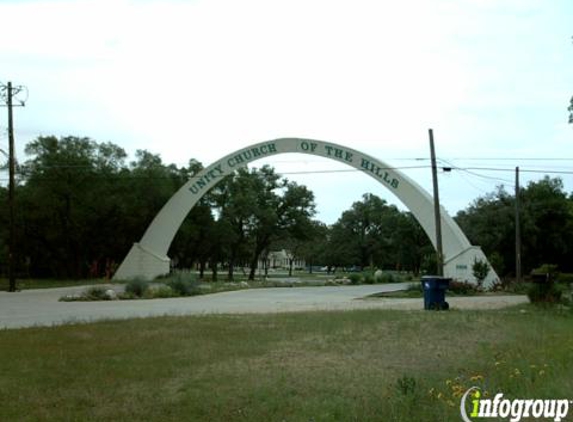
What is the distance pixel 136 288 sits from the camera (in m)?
31.5

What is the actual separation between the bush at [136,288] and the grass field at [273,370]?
15.6m

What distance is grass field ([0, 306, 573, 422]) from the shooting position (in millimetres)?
7555

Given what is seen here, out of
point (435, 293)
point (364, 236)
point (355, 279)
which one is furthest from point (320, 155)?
point (364, 236)

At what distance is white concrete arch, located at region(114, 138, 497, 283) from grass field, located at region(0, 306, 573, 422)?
82.9 feet

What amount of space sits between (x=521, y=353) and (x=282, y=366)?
12.4ft

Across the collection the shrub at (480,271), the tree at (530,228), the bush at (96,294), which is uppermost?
the tree at (530,228)

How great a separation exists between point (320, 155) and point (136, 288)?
57.3 feet

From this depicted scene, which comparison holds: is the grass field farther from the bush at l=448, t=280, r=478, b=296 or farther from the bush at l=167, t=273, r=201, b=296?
the bush at l=448, t=280, r=478, b=296

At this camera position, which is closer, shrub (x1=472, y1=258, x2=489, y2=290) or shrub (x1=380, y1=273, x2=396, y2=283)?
shrub (x1=472, y1=258, x2=489, y2=290)

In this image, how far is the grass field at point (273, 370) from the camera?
755 cm

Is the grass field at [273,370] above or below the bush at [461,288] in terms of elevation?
above

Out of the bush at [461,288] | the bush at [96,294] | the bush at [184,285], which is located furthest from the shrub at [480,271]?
the bush at [96,294]

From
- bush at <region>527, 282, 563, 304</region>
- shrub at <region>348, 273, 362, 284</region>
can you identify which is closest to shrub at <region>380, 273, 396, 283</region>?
shrub at <region>348, 273, 362, 284</region>

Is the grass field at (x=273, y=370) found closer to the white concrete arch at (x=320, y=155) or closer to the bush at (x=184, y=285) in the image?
the bush at (x=184, y=285)
